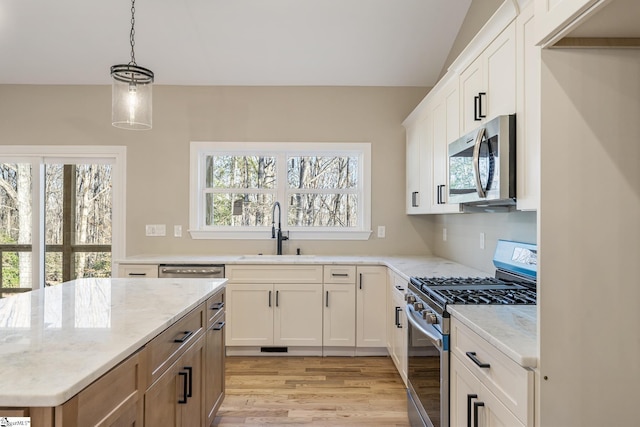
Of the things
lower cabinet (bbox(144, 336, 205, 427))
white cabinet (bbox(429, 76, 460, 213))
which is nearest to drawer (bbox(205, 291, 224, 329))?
lower cabinet (bbox(144, 336, 205, 427))

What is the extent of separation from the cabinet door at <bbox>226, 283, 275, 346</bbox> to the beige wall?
67cm

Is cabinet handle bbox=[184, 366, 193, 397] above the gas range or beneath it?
beneath

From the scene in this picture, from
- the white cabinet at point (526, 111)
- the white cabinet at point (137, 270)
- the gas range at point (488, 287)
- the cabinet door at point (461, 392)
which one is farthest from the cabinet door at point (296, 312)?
the white cabinet at point (526, 111)

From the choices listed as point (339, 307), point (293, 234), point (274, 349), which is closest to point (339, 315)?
point (339, 307)

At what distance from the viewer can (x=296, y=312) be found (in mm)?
3441

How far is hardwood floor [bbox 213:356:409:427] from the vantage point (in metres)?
2.42

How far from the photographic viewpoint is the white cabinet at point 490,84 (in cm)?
178

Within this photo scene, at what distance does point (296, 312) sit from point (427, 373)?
1667 mm

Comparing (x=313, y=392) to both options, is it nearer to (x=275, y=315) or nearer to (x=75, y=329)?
(x=275, y=315)

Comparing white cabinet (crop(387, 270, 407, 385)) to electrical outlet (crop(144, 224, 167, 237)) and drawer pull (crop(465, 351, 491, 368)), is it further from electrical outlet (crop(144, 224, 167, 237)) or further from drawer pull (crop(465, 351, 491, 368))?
electrical outlet (crop(144, 224, 167, 237))

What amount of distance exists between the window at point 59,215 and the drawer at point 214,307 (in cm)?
229

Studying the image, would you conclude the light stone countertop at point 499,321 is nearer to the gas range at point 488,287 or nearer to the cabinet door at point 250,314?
the gas range at point 488,287

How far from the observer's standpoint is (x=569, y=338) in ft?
3.56

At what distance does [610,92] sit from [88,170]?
175 inches
